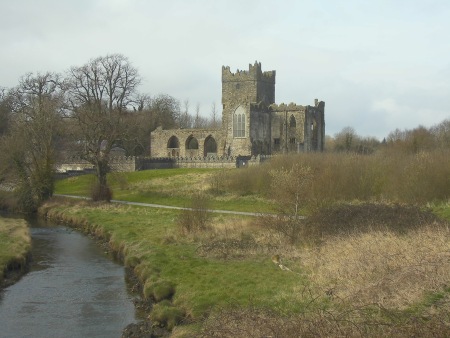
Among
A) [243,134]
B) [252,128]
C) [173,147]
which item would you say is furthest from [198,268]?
[173,147]

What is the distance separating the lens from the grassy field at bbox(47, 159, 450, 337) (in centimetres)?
1112

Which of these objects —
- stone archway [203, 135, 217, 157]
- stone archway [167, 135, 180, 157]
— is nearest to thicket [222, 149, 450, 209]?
stone archway [203, 135, 217, 157]

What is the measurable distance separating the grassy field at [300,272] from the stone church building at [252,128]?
3527 centimetres

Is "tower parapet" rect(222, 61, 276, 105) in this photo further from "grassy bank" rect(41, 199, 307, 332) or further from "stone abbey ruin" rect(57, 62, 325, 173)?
"grassy bank" rect(41, 199, 307, 332)

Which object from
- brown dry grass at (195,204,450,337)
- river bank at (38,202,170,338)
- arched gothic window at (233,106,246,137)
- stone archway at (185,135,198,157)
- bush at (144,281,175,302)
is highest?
arched gothic window at (233,106,246,137)

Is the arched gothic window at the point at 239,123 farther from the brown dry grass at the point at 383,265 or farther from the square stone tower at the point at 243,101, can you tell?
the brown dry grass at the point at 383,265

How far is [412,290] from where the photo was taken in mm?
12484

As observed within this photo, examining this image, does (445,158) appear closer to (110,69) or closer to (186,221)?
(186,221)

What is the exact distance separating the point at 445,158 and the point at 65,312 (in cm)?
2277

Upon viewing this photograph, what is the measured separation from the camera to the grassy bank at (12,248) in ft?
69.2

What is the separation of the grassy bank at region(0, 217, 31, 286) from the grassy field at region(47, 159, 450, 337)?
394cm

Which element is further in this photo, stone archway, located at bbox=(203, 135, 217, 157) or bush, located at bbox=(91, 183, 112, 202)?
stone archway, located at bbox=(203, 135, 217, 157)

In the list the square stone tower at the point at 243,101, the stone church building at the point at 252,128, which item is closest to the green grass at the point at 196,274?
the square stone tower at the point at 243,101

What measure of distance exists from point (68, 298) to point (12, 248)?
7257mm
